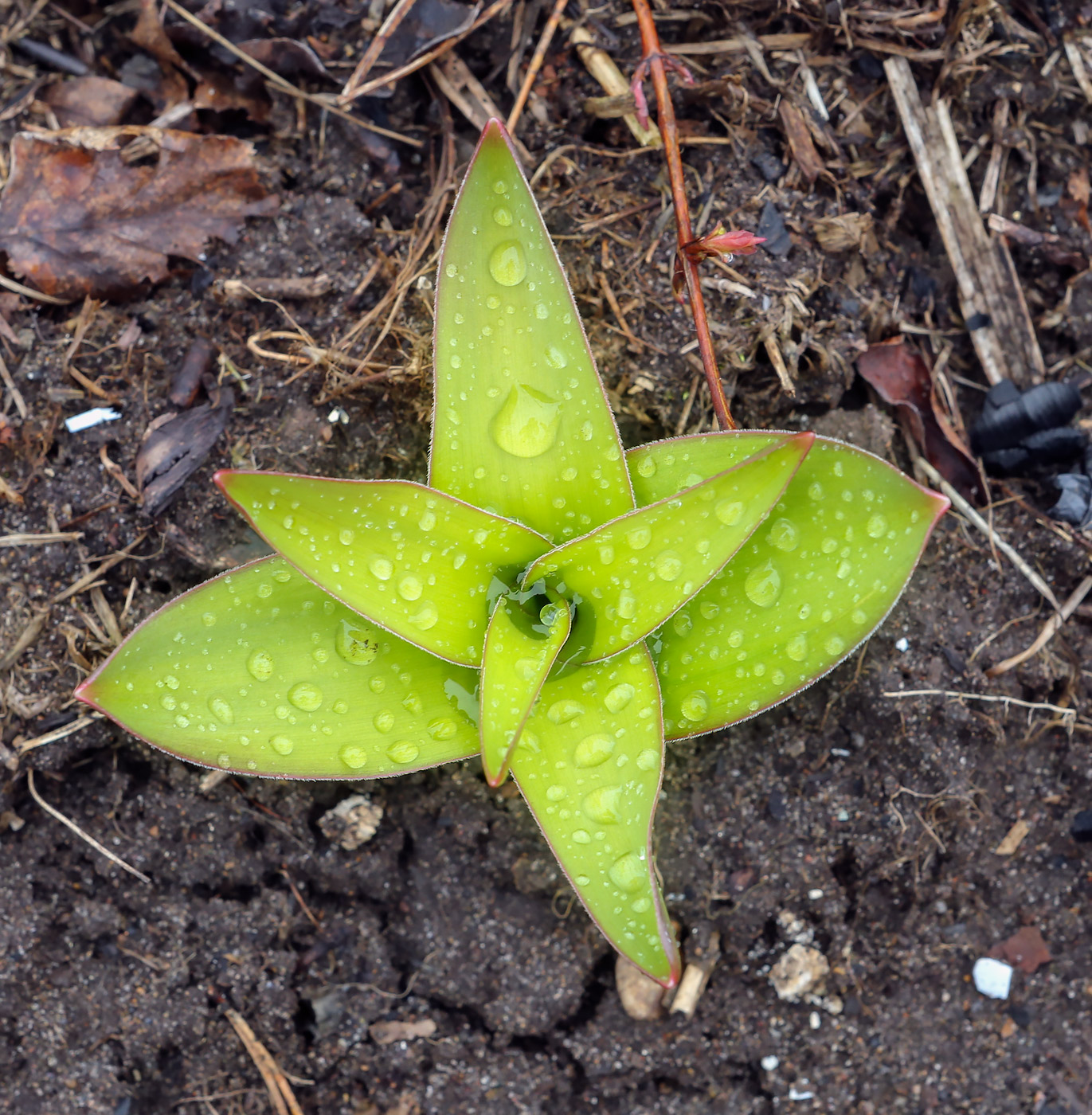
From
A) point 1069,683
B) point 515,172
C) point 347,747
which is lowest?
point 1069,683

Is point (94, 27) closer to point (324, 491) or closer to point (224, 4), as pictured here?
point (224, 4)

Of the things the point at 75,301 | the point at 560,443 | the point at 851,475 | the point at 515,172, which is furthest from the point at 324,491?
the point at 75,301

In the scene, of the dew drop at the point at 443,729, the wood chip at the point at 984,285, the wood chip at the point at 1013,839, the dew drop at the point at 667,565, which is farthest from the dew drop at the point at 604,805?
the wood chip at the point at 984,285

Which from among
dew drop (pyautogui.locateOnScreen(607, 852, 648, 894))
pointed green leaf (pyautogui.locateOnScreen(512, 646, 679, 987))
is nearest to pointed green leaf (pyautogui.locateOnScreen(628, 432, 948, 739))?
pointed green leaf (pyautogui.locateOnScreen(512, 646, 679, 987))

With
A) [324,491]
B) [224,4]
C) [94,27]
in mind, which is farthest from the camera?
[94,27]

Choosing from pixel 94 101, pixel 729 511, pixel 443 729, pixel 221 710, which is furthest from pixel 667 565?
pixel 94 101

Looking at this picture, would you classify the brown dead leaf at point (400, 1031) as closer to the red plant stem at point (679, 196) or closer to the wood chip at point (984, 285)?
the red plant stem at point (679, 196)
